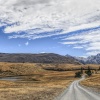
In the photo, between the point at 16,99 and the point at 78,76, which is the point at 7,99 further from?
the point at 78,76

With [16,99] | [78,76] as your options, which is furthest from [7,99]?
[78,76]

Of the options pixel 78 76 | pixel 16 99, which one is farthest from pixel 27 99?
pixel 78 76

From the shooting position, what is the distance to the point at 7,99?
114 feet

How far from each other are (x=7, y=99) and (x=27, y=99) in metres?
2.80

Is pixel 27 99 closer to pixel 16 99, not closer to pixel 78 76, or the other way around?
pixel 16 99

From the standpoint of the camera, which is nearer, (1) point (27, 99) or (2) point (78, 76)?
(1) point (27, 99)

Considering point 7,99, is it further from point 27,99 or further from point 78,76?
point 78,76

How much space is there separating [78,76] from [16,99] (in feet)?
528

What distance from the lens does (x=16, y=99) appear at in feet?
115

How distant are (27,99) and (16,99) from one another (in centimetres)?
154

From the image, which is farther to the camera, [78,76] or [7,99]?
[78,76]

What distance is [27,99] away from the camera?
35.3 metres

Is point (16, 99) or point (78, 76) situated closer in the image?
point (16, 99)
